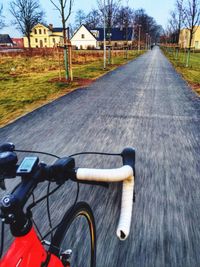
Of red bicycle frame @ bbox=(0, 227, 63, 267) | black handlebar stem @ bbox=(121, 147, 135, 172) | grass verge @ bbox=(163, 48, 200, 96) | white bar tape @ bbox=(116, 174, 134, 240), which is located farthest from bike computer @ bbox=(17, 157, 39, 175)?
grass verge @ bbox=(163, 48, 200, 96)

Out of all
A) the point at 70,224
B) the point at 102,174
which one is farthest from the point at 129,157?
the point at 70,224

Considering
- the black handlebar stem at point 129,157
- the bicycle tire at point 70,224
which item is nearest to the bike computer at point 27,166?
the bicycle tire at point 70,224

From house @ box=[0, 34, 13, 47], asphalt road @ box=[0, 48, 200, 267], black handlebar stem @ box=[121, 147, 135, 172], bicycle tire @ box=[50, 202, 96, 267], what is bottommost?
asphalt road @ box=[0, 48, 200, 267]

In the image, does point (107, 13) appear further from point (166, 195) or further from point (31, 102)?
point (166, 195)

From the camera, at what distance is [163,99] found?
10.1 m

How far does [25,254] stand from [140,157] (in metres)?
3.74

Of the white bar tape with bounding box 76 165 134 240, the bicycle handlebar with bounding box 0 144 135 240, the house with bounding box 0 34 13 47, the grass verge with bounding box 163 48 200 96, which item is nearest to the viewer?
the bicycle handlebar with bounding box 0 144 135 240

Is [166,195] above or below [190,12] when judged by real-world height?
below

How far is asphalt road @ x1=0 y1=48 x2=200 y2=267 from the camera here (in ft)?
8.90

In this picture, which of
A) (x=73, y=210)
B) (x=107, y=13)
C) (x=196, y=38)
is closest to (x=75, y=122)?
(x=73, y=210)

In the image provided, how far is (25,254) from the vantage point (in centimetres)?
129

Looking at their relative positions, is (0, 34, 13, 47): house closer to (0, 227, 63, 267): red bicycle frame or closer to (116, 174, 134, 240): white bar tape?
(116, 174, 134, 240): white bar tape

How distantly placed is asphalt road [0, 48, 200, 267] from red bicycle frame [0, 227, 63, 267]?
1284 millimetres

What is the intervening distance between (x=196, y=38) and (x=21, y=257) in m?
95.7
